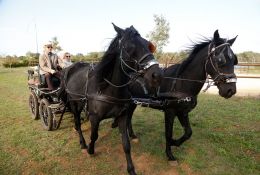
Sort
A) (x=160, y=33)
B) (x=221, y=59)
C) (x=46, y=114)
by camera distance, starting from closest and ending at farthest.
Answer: (x=221, y=59) → (x=46, y=114) → (x=160, y=33)

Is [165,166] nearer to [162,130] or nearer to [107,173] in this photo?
[107,173]

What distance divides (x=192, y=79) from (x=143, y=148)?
1.88 meters

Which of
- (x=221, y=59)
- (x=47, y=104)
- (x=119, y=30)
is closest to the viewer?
(x=119, y=30)

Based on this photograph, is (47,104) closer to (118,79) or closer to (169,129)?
(118,79)

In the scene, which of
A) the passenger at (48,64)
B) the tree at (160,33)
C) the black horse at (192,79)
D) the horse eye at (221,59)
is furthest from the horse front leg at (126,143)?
the tree at (160,33)

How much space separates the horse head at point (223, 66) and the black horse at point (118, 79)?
1217 millimetres

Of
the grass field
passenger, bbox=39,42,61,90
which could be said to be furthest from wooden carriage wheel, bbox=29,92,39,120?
passenger, bbox=39,42,61,90

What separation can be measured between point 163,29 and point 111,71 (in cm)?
2538

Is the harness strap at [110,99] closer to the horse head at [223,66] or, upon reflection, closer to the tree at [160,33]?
the horse head at [223,66]

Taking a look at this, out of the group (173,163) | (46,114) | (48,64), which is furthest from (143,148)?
(48,64)

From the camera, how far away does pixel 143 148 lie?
5.45 m

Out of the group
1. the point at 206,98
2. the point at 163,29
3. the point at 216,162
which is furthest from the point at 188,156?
the point at 163,29

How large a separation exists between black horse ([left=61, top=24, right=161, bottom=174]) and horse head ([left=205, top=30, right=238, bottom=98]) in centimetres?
122

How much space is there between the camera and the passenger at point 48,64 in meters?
6.58
